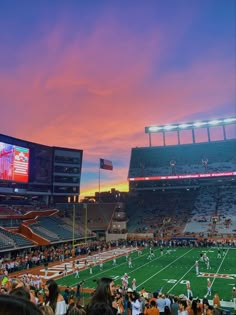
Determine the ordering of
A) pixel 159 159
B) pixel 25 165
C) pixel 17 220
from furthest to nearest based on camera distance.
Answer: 1. pixel 159 159
2. pixel 25 165
3. pixel 17 220

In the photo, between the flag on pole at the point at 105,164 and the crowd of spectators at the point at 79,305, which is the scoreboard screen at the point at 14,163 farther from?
the crowd of spectators at the point at 79,305

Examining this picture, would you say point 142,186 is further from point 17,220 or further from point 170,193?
point 17,220

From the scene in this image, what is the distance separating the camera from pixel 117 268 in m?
27.9

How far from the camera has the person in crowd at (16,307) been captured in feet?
4.67

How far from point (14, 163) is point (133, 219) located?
23638 millimetres

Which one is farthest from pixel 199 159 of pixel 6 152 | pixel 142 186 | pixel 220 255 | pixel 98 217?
pixel 6 152

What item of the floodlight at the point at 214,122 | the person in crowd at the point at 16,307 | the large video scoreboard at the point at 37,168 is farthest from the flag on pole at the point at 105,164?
the person in crowd at the point at 16,307

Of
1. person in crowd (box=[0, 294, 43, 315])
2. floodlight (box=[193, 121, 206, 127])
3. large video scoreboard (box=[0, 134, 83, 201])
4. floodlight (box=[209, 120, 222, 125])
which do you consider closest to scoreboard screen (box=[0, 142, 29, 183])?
large video scoreboard (box=[0, 134, 83, 201])

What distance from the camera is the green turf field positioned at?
2023 centimetres

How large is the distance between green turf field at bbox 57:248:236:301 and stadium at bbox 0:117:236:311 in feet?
0.25

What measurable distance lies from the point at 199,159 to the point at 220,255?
3373cm

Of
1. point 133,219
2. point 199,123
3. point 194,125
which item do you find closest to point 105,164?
point 133,219

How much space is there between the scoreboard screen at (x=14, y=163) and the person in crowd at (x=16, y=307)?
43484 millimetres

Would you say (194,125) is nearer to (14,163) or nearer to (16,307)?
(14,163)
